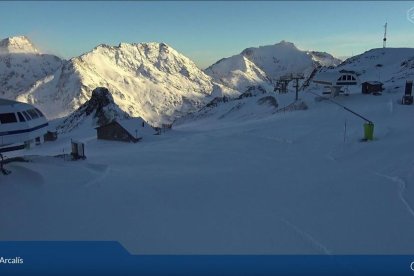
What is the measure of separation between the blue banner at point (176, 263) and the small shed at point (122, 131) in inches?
1492

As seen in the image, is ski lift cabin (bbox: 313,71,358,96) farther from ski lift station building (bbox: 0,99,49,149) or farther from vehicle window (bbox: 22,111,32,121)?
vehicle window (bbox: 22,111,32,121)

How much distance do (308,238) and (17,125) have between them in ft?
46.6

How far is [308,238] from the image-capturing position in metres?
12.4

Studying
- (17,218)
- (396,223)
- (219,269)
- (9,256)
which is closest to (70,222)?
(17,218)

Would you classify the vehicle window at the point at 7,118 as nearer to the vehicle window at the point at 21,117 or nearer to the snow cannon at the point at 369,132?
the vehicle window at the point at 21,117

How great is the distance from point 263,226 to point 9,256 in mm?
7622

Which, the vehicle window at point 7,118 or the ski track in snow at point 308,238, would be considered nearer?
the ski track in snow at point 308,238

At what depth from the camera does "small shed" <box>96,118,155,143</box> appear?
163 feet

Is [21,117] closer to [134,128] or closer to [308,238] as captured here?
[308,238]

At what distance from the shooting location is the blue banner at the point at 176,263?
10.2m

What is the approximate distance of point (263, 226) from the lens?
13.5 m

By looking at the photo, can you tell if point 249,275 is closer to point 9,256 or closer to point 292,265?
point 292,265

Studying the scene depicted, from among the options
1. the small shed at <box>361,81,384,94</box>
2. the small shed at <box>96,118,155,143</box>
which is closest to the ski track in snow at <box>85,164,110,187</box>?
the small shed at <box>96,118,155,143</box>

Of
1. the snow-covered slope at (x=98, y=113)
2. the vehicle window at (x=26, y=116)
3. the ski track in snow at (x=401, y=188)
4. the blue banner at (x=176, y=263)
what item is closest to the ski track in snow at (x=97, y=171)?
A: the vehicle window at (x=26, y=116)
